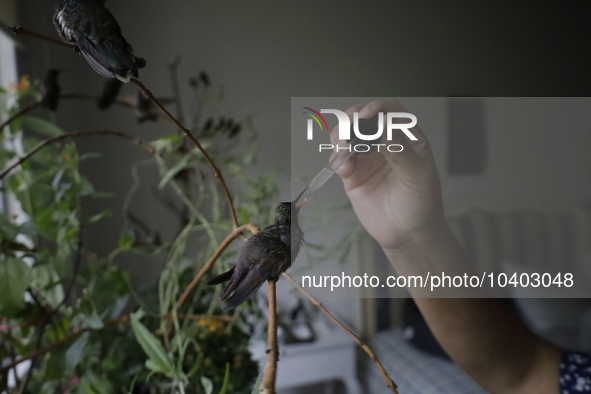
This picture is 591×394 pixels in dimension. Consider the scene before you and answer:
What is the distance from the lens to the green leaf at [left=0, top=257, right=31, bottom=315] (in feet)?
1.11

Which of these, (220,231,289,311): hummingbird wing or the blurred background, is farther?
the blurred background

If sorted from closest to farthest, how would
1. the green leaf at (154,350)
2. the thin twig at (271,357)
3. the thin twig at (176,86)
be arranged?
the thin twig at (271,357), the green leaf at (154,350), the thin twig at (176,86)

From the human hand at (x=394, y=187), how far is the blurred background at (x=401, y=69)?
27 mm

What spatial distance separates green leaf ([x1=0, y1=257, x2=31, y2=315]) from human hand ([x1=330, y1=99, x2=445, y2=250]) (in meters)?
0.34

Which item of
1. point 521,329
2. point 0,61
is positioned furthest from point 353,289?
point 0,61

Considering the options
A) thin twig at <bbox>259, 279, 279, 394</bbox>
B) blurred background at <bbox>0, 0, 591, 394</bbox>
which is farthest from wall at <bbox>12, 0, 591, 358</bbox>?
thin twig at <bbox>259, 279, 279, 394</bbox>

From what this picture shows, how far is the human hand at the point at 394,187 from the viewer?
0.32 meters

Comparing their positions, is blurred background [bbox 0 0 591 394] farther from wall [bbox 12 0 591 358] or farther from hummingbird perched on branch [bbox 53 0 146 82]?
hummingbird perched on branch [bbox 53 0 146 82]

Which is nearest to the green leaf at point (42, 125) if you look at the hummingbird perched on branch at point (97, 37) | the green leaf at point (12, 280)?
the green leaf at point (12, 280)

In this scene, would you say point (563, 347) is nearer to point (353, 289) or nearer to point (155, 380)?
point (353, 289)

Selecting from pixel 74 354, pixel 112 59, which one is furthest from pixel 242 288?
pixel 74 354

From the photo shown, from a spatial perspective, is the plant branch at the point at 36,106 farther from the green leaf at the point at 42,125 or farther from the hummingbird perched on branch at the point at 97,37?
the hummingbird perched on branch at the point at 97,37

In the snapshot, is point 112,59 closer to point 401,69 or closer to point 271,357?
point 271,357

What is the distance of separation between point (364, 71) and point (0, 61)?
2.35 ft
